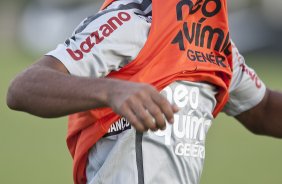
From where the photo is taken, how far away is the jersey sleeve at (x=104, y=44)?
256 cm

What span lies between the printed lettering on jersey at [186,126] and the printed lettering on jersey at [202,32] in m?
0.11

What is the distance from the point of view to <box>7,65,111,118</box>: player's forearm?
2328mm

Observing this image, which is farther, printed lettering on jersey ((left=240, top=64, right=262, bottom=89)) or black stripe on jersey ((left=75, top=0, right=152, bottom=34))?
printed lettering on jersey ((left=240, top=64, right=262, bottom=89))

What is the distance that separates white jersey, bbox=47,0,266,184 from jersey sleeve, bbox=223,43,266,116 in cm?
32

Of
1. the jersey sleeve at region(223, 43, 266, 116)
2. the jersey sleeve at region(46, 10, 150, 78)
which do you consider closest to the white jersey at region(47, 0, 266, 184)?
the jersey sleeve at region(46, 10, 150, 78)

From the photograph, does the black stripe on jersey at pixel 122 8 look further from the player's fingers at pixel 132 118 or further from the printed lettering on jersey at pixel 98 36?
the player's fingers at pixel 132 118

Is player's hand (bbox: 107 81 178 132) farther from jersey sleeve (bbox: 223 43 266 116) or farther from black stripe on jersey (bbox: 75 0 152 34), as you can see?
jersey sleeve (bbox: 223 43 266 116)

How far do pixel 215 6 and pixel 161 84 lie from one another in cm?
33

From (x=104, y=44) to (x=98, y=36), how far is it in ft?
0.10

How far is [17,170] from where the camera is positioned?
6695 millimetres

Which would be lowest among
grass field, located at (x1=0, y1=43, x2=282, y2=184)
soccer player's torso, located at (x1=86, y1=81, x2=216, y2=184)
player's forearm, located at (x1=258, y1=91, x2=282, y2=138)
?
grass field, located at (x1=0, y1=43, x2=282, y2=184)

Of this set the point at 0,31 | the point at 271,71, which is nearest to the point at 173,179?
the point at 271,71

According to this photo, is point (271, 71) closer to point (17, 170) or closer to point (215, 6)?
point (17, 170)

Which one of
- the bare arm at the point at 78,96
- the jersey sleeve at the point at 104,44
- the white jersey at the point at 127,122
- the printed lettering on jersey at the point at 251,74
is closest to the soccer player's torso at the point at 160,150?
the white jersey at the point at 127,122
